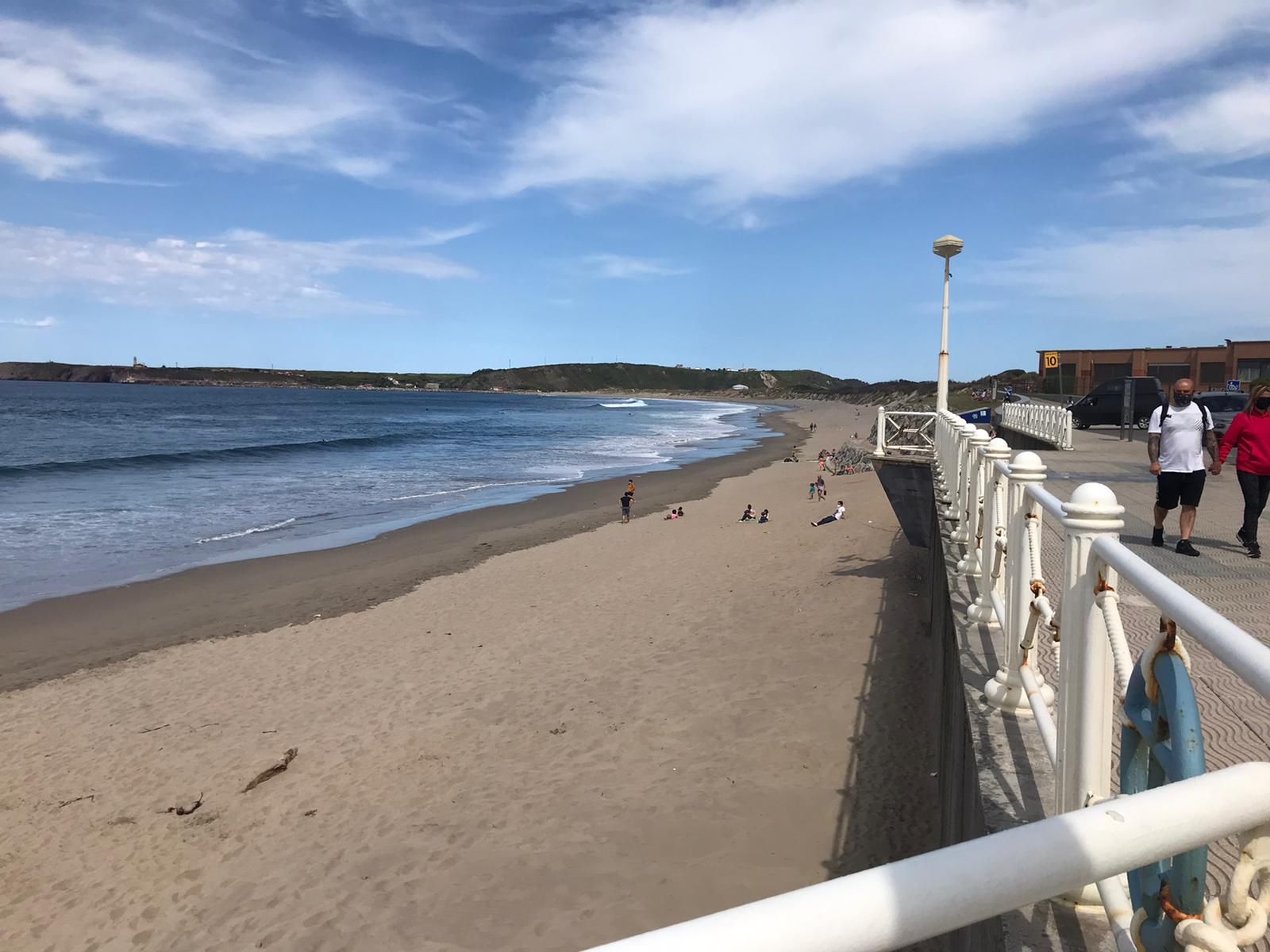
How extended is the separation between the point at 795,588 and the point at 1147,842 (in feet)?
37.7

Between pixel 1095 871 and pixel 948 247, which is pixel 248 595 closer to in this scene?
pixel 948 247

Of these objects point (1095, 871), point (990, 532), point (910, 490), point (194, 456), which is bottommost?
point (194, 456)

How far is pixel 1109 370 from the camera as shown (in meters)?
49.1

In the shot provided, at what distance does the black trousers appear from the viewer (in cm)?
703

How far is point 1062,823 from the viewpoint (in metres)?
1.03

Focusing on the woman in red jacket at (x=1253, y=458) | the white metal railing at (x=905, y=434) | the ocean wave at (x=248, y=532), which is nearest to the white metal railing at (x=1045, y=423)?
the white metal railing at (x=905, y=434)

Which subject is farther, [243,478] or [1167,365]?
[1167,365]

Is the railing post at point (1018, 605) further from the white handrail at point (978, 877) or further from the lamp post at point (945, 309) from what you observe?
the lamp post at point (945, 309)

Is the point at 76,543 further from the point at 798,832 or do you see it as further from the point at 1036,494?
the point at 1036,494

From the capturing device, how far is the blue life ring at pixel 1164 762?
1318 mm

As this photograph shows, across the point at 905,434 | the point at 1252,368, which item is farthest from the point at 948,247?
the point at 1252,368

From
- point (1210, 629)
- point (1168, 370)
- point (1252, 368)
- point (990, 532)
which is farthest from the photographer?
point (1168, 370)

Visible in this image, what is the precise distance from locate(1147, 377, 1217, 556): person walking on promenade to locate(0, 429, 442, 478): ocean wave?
37.3 metres

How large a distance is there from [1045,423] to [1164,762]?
20.4 meters
